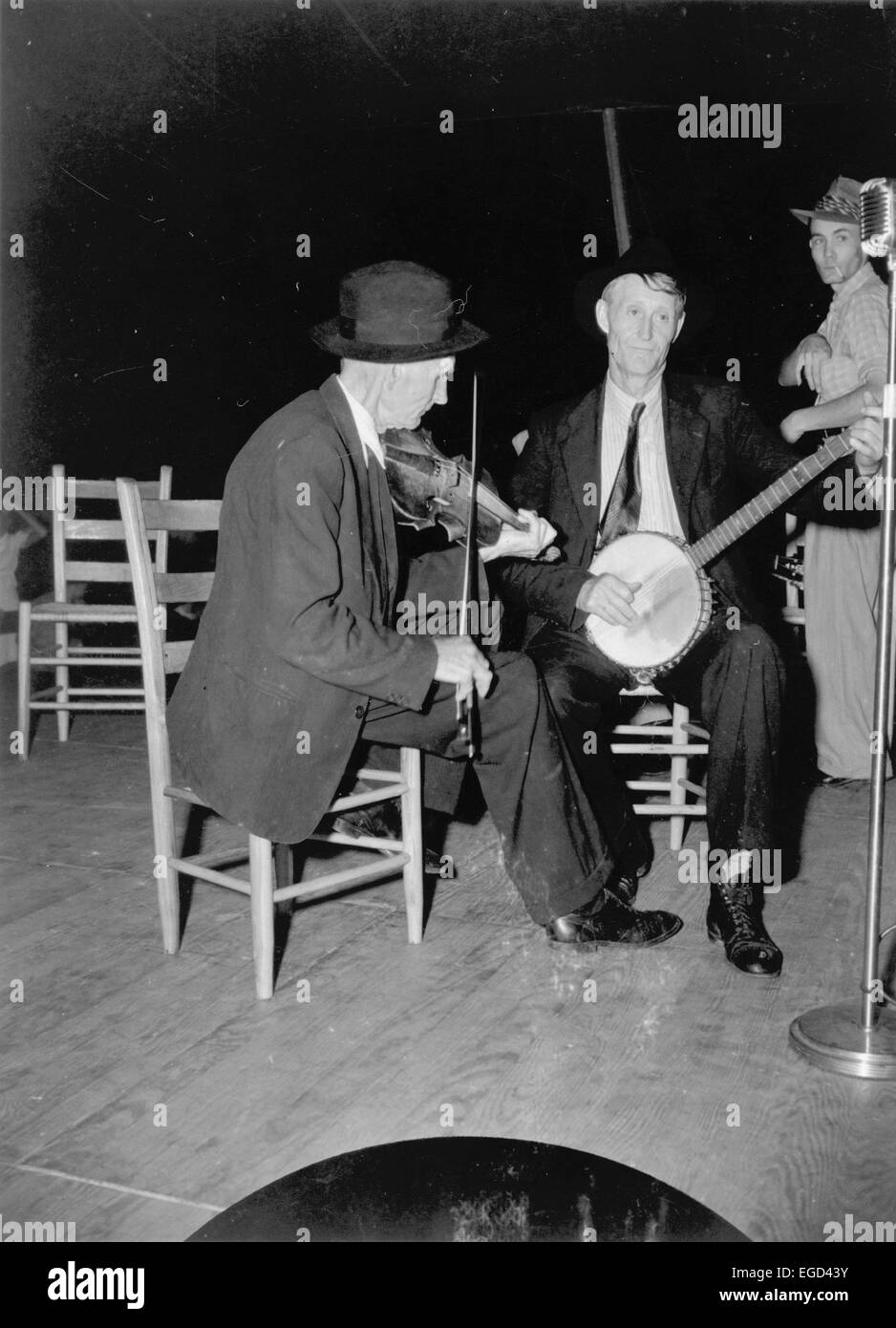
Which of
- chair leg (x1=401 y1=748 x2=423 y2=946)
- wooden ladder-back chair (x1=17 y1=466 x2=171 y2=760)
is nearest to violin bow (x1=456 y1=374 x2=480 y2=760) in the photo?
chair leg (x1=401 y1=748 x2=423 y2=946)

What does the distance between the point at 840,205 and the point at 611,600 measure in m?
1.82

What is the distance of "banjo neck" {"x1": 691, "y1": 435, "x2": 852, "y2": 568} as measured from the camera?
2338 mm

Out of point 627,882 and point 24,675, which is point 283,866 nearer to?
point 627,882

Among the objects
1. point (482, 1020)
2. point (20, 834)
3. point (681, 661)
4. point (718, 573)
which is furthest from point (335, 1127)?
point (20, 834)

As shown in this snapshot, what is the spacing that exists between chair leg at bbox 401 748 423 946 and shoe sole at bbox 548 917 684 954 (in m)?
0.31

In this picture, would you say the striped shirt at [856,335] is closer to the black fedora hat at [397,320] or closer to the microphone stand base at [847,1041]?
the black fedora hat at [397,320]

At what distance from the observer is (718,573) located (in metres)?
2.65

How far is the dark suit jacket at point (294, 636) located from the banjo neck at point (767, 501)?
2.82ft

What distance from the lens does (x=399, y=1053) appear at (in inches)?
74.5

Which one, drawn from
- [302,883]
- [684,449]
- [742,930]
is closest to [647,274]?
[684,449]

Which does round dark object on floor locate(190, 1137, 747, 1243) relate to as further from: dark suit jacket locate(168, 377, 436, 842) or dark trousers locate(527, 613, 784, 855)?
dark trousers locate(527, 613, 784, 855)
